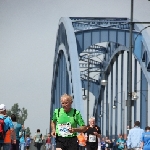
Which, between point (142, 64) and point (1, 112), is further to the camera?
point (142, 64)

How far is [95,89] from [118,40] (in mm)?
25664

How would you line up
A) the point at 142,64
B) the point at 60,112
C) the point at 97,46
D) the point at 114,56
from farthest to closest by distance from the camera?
1. the point at 97,46
2. the point at 114,56
3. the point at 142,64
4. the point at 60,112

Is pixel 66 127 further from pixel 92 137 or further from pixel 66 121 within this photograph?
pixel 92 137

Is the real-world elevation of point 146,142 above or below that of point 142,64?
below

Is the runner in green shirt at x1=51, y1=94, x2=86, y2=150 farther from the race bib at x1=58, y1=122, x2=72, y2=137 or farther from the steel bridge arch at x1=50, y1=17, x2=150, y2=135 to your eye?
the steel bridge arch at x1=50, y1=17, x2=150, y2=135

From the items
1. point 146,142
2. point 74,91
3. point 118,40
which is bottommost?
point 146,142

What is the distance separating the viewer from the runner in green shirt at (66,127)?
16.9 m

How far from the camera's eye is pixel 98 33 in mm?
50562

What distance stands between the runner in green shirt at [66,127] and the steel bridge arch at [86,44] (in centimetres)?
2455

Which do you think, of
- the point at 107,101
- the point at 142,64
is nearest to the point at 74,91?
the point at 142,64

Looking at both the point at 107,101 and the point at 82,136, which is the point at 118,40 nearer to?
the point at 107,101

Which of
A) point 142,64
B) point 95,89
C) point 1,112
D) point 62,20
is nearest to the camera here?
point 1,112

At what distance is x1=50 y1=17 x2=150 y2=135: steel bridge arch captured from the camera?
146ft

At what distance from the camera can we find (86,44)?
51281 mm
